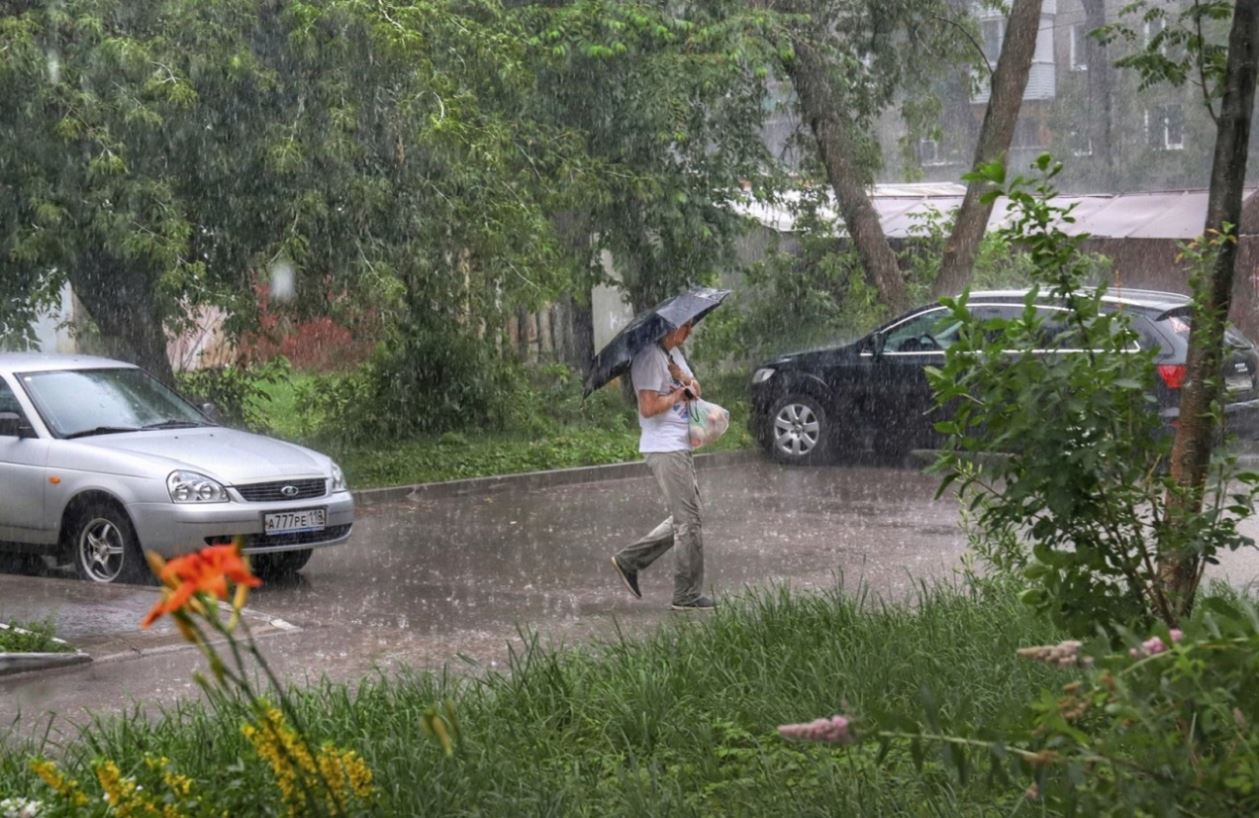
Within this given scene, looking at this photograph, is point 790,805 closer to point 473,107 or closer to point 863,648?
point 863,648

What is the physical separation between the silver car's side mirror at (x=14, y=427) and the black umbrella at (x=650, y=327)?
13.6 ft

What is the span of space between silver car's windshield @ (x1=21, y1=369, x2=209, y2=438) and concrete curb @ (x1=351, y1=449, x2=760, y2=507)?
350 centimetres

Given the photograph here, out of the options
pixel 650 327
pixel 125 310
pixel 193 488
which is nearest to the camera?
pixel 650 327

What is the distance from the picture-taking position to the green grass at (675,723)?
499cm

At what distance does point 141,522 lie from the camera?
11180 millimetres

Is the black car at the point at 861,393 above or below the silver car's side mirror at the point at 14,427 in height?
below

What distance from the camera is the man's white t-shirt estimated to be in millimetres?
10148

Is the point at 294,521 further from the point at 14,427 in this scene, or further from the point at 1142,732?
the point at 1142,732

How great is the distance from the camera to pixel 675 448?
10148 mm

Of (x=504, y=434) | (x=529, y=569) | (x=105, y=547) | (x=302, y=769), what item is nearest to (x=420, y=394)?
(x=504, y=434)

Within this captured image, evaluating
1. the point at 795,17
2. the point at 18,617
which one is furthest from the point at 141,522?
the point at 795,17

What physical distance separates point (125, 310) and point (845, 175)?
393 inches

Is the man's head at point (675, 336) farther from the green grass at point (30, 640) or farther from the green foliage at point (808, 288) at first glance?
the green foliage at point (808, 288)

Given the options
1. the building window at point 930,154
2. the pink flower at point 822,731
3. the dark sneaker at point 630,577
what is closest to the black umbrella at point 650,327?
the dark sneaker at point 630,577
